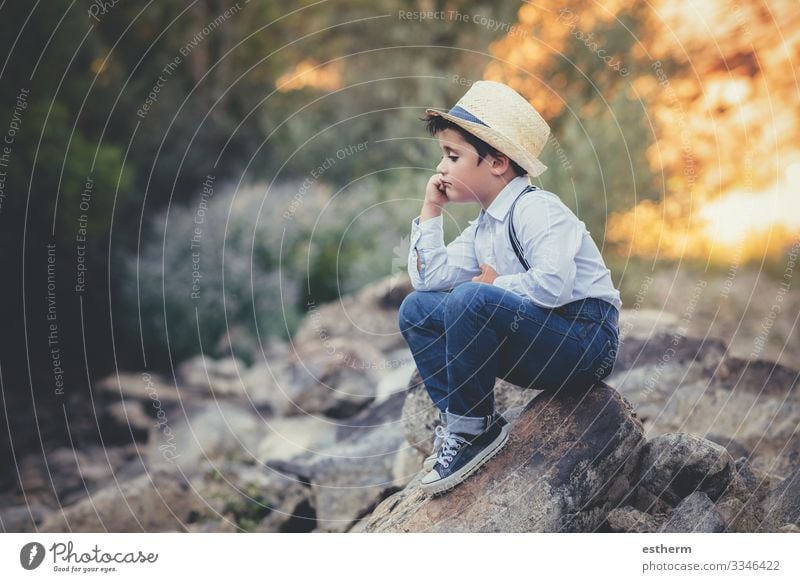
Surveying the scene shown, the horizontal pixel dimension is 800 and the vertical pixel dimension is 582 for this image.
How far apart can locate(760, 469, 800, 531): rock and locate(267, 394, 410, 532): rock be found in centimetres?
158

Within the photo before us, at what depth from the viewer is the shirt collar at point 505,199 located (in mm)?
3059

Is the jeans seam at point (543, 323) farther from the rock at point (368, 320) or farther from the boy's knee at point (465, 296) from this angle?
the rock at point (368, 320)

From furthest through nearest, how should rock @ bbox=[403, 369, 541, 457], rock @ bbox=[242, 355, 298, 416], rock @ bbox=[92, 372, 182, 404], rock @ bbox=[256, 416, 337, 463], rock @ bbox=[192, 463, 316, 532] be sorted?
1. rock @ bbox=[92, 372, 182, 404]
2. rock @ bbox=[242, 355, 298, 416]
3. rock @ bbox=[256, 416, 337, 463]
4. rock @ bbox=[192, 463, 316, 532]
5. rock @ bbox=[403, 369, 541, 457]

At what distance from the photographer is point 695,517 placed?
121 inches

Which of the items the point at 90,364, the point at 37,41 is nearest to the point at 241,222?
the point at 90,364

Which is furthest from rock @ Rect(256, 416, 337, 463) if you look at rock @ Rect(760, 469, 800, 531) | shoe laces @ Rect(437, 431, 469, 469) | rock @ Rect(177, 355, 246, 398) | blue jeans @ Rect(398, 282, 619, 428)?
rock @ Rect(760, 469, 800, 531)

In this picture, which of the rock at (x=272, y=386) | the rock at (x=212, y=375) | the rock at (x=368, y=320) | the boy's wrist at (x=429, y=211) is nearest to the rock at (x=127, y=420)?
the rock at (x=212, y=375)

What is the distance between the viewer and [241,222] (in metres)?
9.20

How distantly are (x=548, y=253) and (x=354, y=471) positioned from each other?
1.95m

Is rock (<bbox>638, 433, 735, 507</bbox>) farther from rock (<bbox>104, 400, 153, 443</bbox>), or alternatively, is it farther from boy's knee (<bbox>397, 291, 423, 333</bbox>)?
rock (<bbox>104, 400, 153, 443</bbox>)

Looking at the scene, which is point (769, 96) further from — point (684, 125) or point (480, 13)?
point (480, 13)

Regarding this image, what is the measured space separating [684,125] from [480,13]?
234 inches

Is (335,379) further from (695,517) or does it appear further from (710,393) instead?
(695,517)

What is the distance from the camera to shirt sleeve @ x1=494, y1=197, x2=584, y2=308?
282 cm
